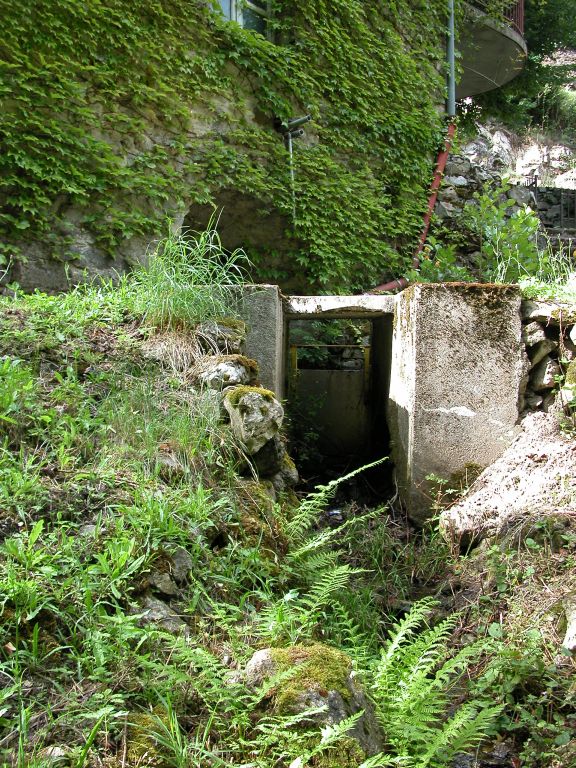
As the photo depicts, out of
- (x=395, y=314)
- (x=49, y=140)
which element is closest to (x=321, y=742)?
(x=395, y=314)

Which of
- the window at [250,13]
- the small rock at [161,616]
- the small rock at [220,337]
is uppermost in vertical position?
the window at [250,13]

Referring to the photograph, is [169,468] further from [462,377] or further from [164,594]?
[462,377]

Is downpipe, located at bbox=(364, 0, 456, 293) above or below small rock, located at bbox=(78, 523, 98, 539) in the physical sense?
above

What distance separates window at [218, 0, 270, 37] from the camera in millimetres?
7002

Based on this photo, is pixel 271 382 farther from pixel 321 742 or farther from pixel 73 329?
pixel 321 742

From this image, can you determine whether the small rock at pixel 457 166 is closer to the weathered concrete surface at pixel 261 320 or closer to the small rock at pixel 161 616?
the weathered concrete surface at pixel 261 320

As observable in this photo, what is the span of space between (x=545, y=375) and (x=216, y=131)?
4.27m

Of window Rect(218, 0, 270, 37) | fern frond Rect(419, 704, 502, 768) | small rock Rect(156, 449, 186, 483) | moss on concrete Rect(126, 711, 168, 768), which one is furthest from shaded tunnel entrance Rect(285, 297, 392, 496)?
moss on concrete Rect(126, 711, 168, 768)

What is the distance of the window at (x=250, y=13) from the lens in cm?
700

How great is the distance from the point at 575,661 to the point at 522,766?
20.0 inches

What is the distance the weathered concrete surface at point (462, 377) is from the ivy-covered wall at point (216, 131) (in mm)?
2765

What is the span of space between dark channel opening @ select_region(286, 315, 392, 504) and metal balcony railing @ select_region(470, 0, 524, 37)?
5.84 meters

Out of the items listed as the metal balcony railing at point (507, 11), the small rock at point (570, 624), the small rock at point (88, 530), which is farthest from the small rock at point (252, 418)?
the metal balcony railing at point (507, 11)

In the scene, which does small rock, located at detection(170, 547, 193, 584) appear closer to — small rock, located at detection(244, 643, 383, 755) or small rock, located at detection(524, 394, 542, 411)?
small rock, located at detection(244, 643, 383, 755)
